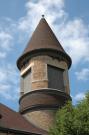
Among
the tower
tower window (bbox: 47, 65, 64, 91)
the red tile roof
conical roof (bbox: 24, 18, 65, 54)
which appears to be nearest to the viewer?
the red tile roof

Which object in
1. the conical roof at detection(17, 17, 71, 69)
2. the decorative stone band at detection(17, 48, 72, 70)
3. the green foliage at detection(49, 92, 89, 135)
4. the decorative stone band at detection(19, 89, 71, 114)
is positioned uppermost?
the conical roof at detection(17, 17, 71, 69)

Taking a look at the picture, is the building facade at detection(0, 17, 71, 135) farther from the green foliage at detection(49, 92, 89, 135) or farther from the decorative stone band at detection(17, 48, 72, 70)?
the green foliage at detection(49, 92, 89, 135)

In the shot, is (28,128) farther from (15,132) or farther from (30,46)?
(30,46)

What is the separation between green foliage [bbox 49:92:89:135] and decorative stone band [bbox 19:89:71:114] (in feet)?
17.3

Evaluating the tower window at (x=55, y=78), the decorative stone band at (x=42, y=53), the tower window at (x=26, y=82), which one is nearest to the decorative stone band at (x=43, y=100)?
the tower window at (x=55, y=78)

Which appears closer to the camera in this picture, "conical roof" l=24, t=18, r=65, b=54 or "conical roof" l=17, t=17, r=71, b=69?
"conical roof" l=17, t=17, r=71, b=69

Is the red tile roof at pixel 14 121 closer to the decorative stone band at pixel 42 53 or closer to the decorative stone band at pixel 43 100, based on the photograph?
the decorative stone band at pixel 43 100

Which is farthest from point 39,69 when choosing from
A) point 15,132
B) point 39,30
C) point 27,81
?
point 15,132

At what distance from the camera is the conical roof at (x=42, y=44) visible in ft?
92.9

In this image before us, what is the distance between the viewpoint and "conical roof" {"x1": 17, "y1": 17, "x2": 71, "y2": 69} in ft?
92.9

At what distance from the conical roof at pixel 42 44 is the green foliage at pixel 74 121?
828 cm

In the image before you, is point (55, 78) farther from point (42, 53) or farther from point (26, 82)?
point (26, 82)

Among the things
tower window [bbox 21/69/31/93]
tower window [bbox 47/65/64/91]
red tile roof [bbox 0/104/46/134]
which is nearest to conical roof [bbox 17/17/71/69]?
tower window [bbox 21/69/31/93]

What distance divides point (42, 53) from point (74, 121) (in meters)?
9.45
